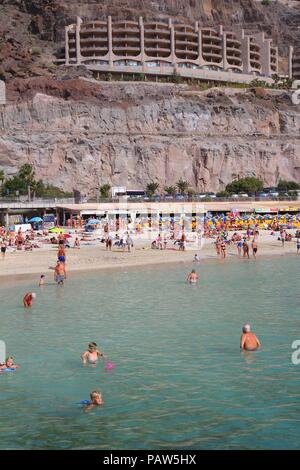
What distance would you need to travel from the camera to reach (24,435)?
11.5m

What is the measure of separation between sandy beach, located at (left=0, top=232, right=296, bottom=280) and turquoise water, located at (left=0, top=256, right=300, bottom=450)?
7.46 metres

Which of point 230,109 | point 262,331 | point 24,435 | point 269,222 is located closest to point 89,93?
point 230,109

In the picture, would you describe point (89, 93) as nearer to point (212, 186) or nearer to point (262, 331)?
point (212, 186)

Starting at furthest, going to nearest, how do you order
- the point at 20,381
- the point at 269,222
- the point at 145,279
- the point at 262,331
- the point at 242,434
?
the point at 269,222, the point at 145,279, the point at 262,331, the point at 20,381, the point at 242,434

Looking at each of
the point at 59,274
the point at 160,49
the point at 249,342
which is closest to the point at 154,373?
the point at 249,342

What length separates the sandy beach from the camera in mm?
34188

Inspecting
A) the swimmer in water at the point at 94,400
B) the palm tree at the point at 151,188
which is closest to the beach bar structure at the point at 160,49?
the palm tree at the point at 151,188

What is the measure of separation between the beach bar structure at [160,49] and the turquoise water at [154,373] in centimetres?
6914

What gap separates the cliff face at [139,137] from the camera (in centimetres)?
7788

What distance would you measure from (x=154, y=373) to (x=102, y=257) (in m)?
23.3

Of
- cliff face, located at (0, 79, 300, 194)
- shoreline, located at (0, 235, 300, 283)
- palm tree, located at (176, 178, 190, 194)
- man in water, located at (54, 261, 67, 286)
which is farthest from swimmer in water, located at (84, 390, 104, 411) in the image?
cliff face, located at (0, 79, 300, 194)

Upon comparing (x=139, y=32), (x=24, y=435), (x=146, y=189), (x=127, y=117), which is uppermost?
(x=139, y=32)

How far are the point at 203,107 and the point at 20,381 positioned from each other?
75.1 meters

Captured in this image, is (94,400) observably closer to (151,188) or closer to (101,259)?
(101,259)
